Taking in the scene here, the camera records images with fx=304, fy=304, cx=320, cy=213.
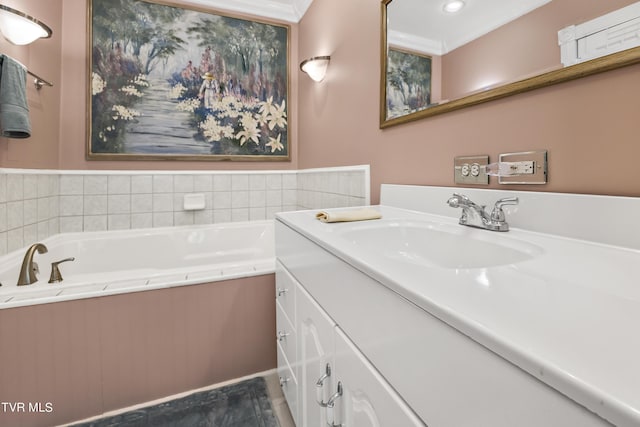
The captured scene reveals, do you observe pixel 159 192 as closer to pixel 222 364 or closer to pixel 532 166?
pixel 222 364

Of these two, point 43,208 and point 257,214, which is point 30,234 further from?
point 257,214

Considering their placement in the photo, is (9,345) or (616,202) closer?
(616,202)

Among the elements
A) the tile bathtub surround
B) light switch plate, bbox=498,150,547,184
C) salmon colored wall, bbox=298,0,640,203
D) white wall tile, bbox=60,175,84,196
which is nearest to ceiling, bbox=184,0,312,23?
salmon colored wall, bbox=298,0,640,203

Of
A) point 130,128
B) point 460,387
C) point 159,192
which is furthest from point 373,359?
point 130,128

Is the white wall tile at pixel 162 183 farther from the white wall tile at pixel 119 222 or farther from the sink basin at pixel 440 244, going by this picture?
the sink basin at pixel 440 244

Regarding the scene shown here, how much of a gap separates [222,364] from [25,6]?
2.18m

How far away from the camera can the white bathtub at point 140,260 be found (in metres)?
1.31

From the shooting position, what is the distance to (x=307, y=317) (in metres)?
0.94

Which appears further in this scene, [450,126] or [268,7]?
[268,7]

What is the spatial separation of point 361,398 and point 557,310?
411 millimetres

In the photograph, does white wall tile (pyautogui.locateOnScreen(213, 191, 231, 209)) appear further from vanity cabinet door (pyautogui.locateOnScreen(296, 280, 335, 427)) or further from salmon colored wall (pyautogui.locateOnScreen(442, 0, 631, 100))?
salmon colored wall (pyautogui.locateOnScreen(442, 0, 631, 100))

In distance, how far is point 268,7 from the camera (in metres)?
2.52

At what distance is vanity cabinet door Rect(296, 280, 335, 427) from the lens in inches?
30.4

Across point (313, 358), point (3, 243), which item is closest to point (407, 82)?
point (313, 358)
